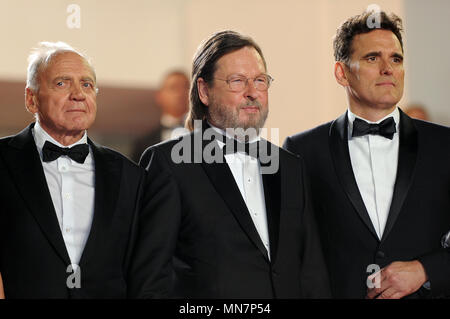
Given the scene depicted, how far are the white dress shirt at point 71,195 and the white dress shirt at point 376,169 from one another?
1.00 m

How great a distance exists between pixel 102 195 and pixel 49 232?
24cm

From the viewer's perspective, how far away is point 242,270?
95.3 inches

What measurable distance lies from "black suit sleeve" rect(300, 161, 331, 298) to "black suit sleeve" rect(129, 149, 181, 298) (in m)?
0.47

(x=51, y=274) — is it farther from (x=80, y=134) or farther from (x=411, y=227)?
(x=411, y=227)

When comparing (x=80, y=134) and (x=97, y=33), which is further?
(x=97, y=33)

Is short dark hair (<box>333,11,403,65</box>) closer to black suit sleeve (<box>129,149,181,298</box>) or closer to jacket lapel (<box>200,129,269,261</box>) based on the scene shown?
jacket lapel (<box>200,129,269,261</box>)

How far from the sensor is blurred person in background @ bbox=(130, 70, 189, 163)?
6145mm

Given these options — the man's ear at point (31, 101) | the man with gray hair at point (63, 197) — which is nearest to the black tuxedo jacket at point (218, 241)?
the man with gray hair at point (63, 197)

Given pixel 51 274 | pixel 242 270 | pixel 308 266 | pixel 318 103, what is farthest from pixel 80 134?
pixel 318 103

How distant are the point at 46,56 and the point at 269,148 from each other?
890mm

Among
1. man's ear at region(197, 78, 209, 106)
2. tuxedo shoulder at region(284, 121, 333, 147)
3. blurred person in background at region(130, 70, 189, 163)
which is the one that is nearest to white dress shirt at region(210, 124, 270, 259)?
man's ear at region(197, 78, 209, 106)

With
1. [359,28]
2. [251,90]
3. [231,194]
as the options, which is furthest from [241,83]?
[359,28]

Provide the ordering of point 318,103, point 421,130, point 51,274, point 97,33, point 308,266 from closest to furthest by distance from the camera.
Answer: point 51,274 < point 308,266 < point 421,130 < point 318,103 < point 97,33

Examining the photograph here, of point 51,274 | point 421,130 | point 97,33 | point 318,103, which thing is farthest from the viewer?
point 97,33
